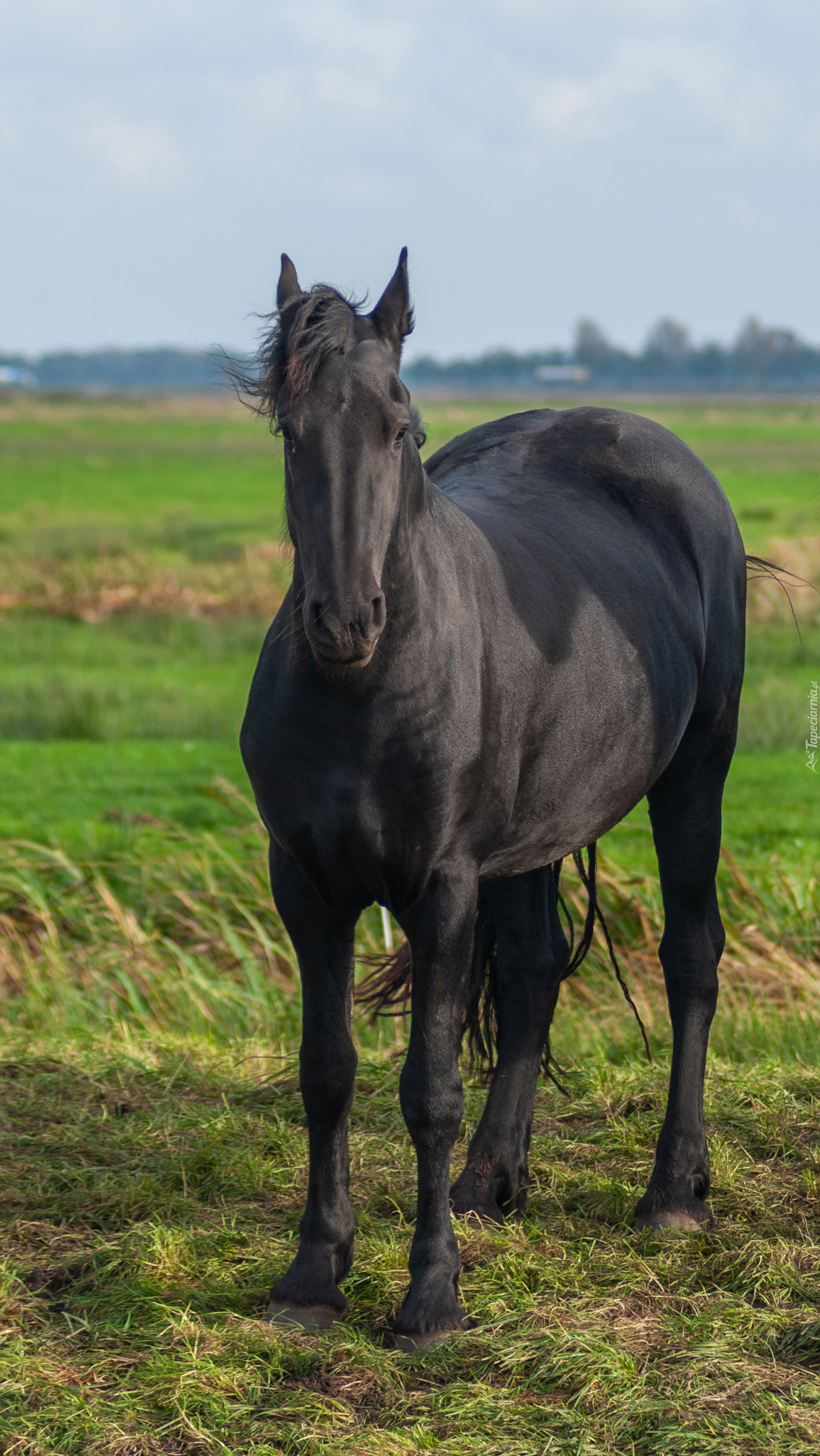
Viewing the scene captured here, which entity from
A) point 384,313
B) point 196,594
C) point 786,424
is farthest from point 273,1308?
point 786,424

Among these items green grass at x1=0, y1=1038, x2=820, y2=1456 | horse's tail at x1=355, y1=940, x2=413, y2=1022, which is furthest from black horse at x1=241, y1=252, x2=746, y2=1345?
horse's tail at x1=355, y1=940, x2=413, y2=1022

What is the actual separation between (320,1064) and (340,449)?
4.79 ft

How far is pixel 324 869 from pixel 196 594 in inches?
682

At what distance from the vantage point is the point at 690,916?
13.5 ft

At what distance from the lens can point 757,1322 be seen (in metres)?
3.12

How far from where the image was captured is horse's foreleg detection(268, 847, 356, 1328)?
3148 millimetres

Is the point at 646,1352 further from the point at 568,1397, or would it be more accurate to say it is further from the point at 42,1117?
the point at 42,1117

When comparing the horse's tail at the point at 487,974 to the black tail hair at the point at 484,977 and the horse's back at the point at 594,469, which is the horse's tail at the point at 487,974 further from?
the horse's back at the point at 594,469

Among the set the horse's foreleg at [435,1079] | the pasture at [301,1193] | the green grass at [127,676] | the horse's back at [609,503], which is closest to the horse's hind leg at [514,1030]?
the pasture at [301,1193]

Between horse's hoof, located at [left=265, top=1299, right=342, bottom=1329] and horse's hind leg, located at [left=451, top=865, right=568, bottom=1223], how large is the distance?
681mm

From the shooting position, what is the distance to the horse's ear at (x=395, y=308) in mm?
2844

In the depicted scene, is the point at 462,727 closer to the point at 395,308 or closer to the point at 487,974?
the point at 395,308

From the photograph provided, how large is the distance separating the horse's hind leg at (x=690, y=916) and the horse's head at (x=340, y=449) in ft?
5.69

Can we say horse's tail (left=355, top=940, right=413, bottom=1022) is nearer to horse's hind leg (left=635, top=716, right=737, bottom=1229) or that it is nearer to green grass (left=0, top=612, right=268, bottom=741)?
horse's hind leg (left=635, top=716, right=737, bottom=1229)
